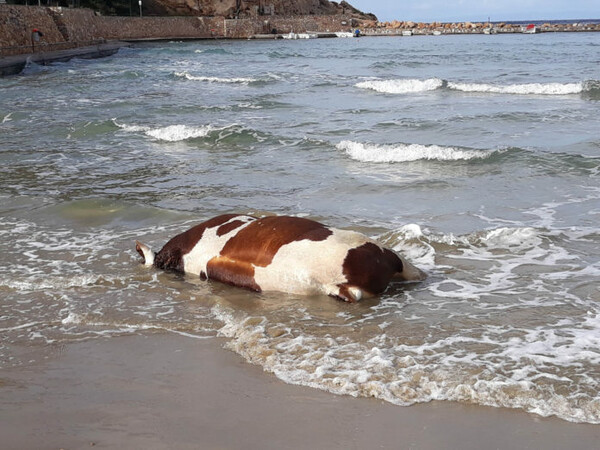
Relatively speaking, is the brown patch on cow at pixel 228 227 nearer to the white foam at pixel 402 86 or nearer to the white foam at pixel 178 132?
the white foam at pixel 178 132

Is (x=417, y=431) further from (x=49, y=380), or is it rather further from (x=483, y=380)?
(x=49, y=380)

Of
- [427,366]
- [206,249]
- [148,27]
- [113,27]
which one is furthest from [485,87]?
[148,27]

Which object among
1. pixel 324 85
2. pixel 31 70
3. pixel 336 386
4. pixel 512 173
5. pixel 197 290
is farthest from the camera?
pixel 31 70

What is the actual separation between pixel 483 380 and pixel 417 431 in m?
0.69

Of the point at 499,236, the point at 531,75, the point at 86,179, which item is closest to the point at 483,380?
the point at 499,236

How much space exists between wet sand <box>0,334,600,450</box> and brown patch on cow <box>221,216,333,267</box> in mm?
1325

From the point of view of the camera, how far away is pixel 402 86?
81.8 ft

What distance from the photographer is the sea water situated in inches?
171

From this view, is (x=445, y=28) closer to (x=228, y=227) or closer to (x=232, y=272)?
(x=228, y=227)

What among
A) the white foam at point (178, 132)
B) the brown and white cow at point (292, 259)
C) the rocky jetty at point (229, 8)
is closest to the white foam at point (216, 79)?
the white foam at point (178, 132)

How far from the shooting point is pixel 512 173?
10.1 metres

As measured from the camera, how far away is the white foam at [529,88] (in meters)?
20.9

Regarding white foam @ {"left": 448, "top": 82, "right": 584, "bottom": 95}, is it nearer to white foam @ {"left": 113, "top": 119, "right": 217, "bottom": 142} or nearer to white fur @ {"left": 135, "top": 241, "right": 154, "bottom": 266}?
white foam @ {"left": 113, "top": 119, "right": 217, "bottom": 142}

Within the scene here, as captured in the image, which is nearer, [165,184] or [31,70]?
[165,184]
